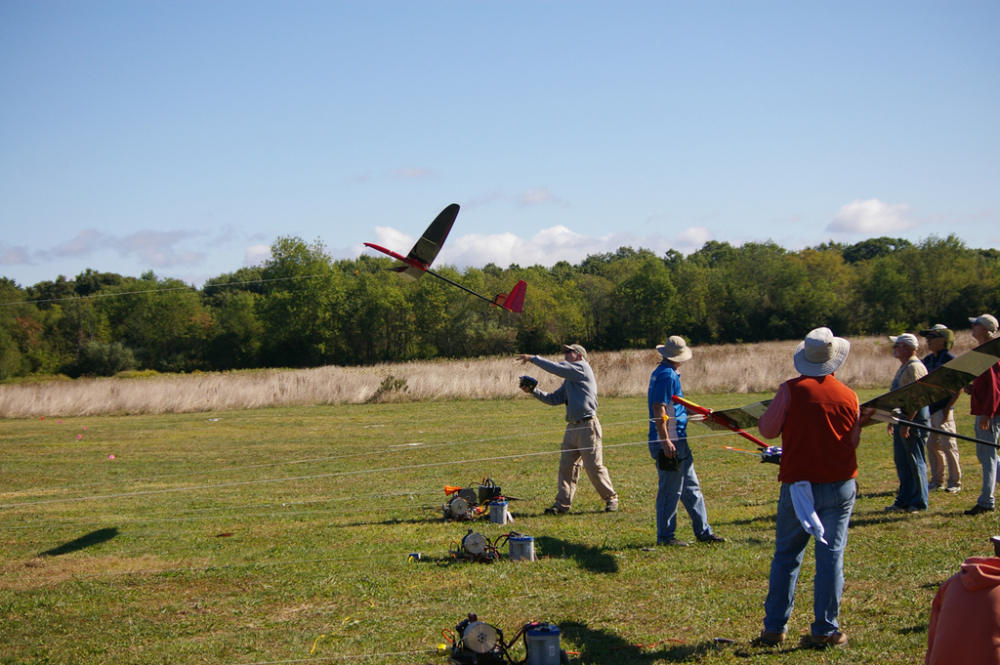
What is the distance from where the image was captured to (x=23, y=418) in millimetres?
27328

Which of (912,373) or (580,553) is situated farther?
(912,373)

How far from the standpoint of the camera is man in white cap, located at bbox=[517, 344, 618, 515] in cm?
925

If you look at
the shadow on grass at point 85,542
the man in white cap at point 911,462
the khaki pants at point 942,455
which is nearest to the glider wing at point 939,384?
the man in white cap at point 911,462

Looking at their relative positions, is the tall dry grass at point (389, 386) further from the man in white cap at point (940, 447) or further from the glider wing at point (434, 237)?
the man in white cap at point (940, 447)

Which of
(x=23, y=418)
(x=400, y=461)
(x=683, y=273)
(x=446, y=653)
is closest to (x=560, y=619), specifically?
(x=446, y=653)

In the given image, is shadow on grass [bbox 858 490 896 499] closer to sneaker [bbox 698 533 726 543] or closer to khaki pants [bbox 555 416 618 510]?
sneaker [bbox 698 533 726 543]

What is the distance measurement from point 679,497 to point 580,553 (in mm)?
1173

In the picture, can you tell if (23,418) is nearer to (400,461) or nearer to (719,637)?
(400,461)

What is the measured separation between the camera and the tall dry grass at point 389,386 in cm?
2677

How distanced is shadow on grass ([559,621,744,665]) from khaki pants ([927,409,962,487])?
252 inches

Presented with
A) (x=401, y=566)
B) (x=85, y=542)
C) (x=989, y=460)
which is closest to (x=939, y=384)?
(x=989, y=460)

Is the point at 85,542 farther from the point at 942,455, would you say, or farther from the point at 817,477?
the point at 942,455

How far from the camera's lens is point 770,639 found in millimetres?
4898

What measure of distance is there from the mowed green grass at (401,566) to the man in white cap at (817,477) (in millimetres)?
298
